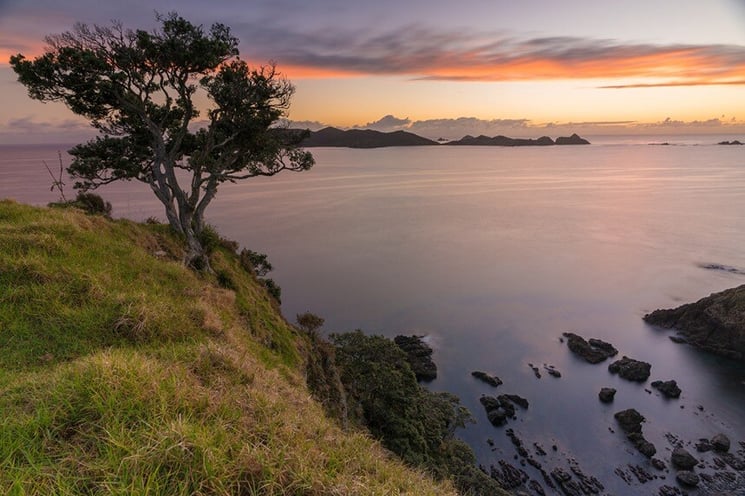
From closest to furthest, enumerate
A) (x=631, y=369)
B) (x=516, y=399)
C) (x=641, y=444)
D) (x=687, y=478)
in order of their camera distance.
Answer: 1. (x=687, y=478)
2. (x=641, y=444)
3. (x=516, y=399)
4. (x=631, y=369)

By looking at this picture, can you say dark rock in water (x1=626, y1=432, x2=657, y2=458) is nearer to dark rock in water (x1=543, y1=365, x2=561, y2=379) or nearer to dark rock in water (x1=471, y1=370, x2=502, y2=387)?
dark rock in water (x1=543, y1=365, x2=561, y2=379)

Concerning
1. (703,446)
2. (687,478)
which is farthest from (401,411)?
(703,446)

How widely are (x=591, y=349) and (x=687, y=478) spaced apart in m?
16.9

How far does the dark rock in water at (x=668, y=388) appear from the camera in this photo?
38.0 m

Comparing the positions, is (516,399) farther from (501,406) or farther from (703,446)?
(703,446)

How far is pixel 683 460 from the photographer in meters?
29.7

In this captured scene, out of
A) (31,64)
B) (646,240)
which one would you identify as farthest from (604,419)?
(646,240)

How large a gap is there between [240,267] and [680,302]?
60556mm

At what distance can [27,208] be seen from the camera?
42.4 feet

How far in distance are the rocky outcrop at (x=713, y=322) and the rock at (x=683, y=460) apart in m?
21.7

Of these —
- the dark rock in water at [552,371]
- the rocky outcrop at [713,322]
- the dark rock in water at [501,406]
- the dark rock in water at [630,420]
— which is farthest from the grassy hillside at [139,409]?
the rocky outcrop at [713,322]

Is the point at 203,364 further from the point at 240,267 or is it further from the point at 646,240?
the point at 646,240

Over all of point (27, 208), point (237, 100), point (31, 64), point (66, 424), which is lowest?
point (66, 424)

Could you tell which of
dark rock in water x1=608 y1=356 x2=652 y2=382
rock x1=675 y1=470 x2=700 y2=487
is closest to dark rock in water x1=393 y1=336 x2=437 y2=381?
dark rock in water x1=608 y1=356 x2=652 y2=382
